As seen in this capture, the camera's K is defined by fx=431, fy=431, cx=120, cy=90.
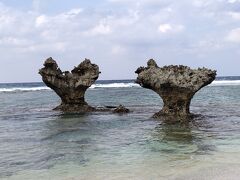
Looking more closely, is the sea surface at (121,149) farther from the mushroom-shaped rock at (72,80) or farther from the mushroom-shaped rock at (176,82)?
the mushroom-shaped rock at (72,80)

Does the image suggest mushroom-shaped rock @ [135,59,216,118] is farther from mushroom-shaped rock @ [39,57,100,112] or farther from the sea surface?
mushroom-shaped rock @ [39,57,100,112]

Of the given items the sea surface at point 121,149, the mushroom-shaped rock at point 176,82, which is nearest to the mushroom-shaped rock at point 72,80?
the sea surface at point 121,149

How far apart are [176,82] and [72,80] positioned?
12.2 metres

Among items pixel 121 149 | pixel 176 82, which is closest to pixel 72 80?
pixel 176 82

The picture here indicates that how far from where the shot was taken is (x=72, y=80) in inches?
1479

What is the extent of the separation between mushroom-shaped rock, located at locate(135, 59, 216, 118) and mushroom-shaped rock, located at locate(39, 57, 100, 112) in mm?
8994

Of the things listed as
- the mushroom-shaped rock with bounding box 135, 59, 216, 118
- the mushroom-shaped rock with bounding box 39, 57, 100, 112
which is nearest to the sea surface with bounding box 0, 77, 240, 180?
the mushroom-shaped rock with bounding box 135, 59, 216, 118

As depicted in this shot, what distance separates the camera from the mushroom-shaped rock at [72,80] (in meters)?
37.2

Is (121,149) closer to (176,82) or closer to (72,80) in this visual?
(176,82)

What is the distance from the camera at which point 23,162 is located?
15.7 m

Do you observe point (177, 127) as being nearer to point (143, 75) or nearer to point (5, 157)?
point (143, 75)

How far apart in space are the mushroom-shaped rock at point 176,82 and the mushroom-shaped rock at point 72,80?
8.99m

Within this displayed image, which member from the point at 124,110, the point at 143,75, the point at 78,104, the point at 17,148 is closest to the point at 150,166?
the point at 17,148

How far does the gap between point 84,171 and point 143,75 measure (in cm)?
1640
